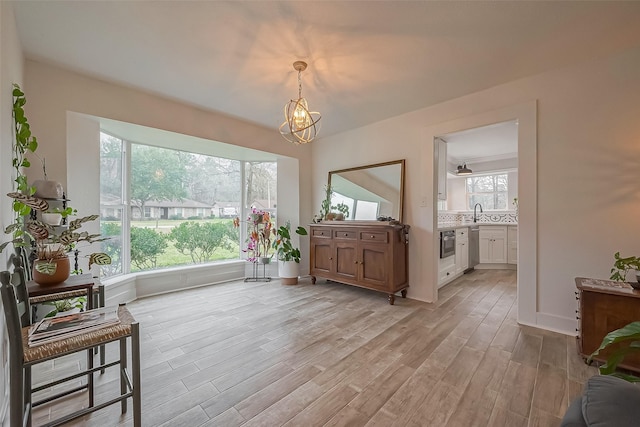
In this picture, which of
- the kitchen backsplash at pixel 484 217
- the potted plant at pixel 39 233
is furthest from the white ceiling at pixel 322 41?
the kitchen backsplash at pixel 484 217

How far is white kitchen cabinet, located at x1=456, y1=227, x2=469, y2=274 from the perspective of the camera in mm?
4562

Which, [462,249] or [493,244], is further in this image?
[493,244]

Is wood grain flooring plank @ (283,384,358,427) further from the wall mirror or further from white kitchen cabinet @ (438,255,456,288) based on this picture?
white kitchen cabinet @ (438,255,456,288)

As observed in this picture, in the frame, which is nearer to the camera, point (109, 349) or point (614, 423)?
point (614, 423)

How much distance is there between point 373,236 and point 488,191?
164 inches

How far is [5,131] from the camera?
1.55 m

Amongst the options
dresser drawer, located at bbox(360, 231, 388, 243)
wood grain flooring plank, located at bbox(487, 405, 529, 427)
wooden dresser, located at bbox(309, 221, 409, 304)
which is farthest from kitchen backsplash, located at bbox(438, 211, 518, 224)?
wood grain flooring plank, located at bbox(487, 405, 529, 427)

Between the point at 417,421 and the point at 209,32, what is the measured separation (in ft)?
9.68

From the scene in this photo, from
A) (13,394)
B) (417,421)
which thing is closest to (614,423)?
(417,421)

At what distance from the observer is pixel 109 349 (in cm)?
215

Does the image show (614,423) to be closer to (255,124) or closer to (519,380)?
(519,380)

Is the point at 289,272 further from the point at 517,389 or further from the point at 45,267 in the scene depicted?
the point at 517,389

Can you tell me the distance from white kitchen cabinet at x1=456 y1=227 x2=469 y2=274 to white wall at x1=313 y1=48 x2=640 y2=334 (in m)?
2.00

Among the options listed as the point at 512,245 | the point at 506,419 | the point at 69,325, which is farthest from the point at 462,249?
the point at 69,325
